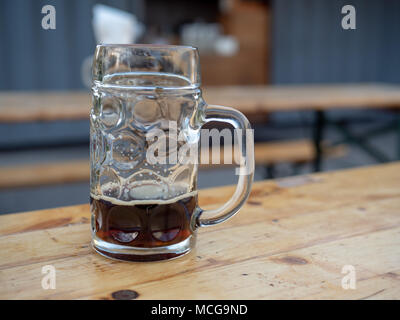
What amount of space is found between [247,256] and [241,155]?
0.35ft

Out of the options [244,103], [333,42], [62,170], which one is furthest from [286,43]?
[62,170]

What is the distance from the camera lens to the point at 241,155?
494 millimetres

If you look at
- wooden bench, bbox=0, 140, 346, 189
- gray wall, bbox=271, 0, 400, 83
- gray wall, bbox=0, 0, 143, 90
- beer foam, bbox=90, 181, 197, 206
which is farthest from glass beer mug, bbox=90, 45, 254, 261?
gray wall, bbox=271, 0, 400, 83

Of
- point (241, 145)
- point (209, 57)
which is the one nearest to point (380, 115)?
point (209, 57)

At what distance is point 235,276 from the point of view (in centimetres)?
44

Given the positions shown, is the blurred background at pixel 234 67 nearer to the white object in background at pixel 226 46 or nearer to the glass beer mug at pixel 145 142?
the white object in background at pixel 226 46

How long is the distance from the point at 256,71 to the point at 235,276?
494 centimetres

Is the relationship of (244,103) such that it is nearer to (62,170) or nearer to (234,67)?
(62,170)

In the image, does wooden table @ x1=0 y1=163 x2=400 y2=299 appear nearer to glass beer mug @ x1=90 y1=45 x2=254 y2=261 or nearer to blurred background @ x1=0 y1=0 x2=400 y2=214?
glass beer mug @ x1=90 y1=45 x2=254 y2=261

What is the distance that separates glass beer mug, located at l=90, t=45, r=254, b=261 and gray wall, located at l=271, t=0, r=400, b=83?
16.3 ft

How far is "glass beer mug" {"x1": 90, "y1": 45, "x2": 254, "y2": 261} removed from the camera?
1.50 feet

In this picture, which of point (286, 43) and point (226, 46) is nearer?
point (226, 46)

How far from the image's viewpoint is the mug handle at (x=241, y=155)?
1.57 ft

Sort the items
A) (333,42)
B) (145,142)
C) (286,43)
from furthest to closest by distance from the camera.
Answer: (333,42)
(286,43)
(145,142)
